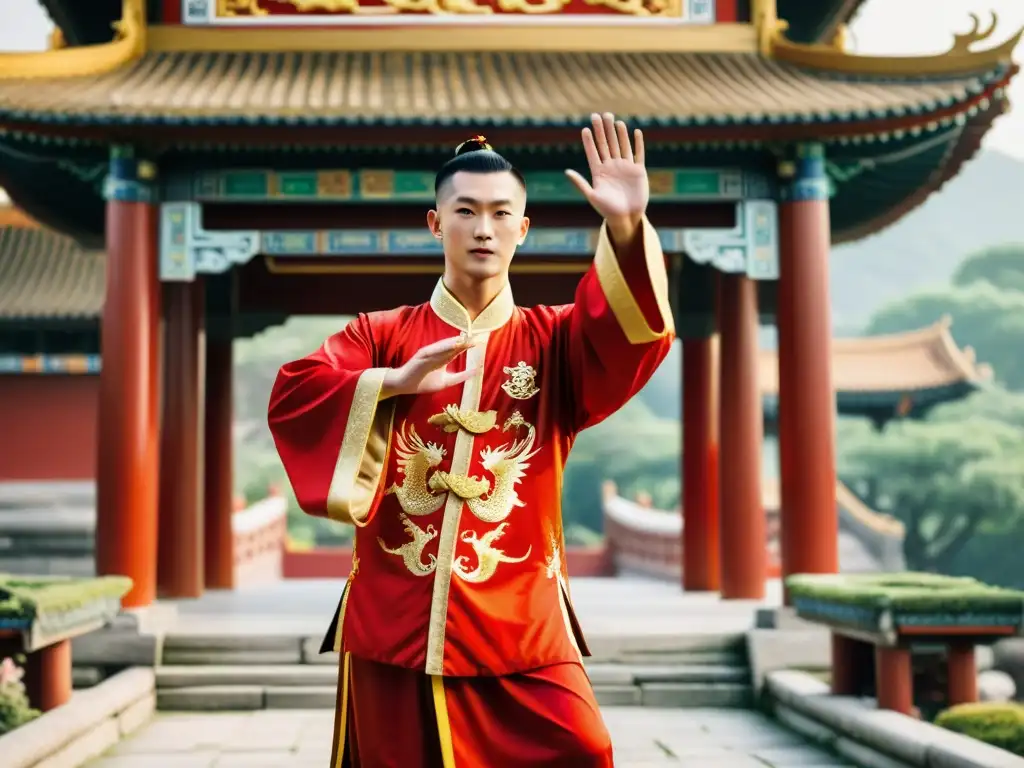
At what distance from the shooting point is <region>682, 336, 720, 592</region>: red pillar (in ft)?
36.8

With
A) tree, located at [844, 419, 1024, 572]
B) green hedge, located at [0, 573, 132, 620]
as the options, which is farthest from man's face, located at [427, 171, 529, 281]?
tree, located at [844, 419, 1024, 572]

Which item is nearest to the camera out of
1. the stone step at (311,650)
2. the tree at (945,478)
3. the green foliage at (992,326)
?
the stone step at (311,650)

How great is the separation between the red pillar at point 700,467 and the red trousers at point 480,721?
8751mm

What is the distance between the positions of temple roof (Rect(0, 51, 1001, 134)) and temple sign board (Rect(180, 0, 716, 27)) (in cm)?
27

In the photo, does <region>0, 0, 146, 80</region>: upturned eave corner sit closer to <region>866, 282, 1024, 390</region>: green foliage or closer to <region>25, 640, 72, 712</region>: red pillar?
<region>25, 640, 72, 712</region>: red pillar

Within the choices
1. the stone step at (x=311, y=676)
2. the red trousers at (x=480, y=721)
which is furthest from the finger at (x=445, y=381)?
the stone step at (x=311, y=676)

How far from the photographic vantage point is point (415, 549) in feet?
8.49

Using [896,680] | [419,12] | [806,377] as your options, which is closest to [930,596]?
[896,680]

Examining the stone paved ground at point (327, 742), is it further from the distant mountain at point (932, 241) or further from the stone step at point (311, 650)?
the distant mountain at point (932, 241)

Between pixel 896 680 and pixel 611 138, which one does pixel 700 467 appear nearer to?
pixel 896 680

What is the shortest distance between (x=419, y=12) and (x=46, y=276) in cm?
858

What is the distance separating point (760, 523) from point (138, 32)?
6.12 m

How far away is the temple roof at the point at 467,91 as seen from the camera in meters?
7.42

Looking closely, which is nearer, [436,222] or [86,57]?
[436,222]
